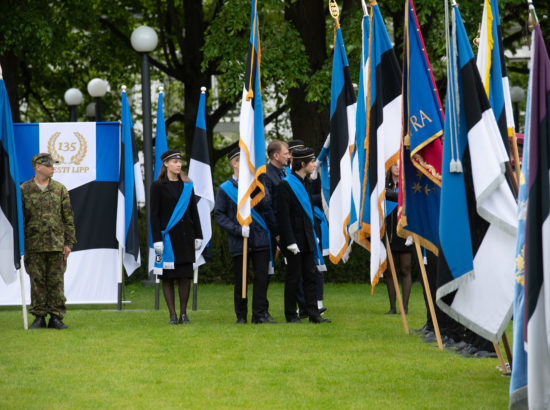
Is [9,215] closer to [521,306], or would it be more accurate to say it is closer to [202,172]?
[202,172]

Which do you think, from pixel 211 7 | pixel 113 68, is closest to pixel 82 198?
pixel 113 68

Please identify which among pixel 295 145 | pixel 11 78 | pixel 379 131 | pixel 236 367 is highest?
pixel 11 78

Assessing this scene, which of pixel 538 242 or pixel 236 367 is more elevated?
pixel 538 242

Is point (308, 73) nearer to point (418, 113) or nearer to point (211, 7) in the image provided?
point (211, 7)

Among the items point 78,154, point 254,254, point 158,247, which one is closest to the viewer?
point 158,247

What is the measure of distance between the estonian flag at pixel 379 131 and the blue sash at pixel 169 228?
2567 millimetres

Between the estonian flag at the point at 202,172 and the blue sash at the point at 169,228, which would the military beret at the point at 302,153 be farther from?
the estonian flag at the point at 202,172

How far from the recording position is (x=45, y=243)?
11.7 meters

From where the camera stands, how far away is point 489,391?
278 inches

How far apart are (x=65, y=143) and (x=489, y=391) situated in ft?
29.3

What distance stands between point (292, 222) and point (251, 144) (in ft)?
3.76

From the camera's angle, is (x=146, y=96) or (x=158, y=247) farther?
(x=146, y=96)

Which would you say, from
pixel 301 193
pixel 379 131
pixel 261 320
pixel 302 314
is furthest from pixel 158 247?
pixel 379 131

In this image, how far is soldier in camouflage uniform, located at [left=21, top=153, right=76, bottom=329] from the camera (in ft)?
38.5
